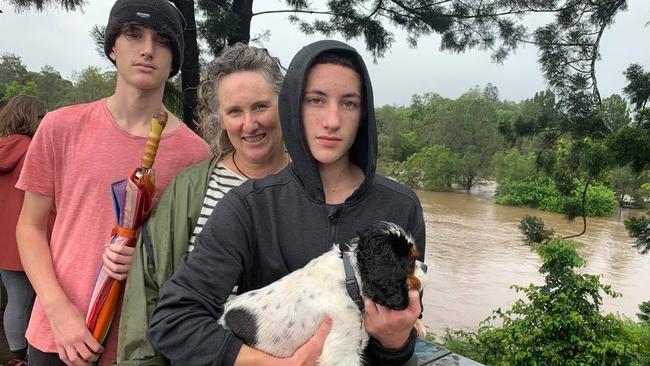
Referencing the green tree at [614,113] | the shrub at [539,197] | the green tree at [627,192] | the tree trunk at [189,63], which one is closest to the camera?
the tree trunk at [189,63]

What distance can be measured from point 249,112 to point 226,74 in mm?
164

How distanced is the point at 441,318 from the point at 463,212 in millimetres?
17564

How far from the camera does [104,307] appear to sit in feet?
5.28

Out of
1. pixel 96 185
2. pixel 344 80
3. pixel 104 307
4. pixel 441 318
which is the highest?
pixel 344 80

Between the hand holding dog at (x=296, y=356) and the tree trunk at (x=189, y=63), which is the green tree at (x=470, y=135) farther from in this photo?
the hand holding dog at (x=296, y=356)

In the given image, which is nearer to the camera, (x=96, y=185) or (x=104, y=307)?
(x=104, y=307)

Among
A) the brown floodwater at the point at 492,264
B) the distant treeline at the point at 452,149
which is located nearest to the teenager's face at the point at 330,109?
the brown floodwater at the point at 492,264

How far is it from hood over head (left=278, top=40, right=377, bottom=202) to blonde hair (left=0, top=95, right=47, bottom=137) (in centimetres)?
336

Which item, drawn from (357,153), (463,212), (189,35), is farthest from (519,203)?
(357,153)

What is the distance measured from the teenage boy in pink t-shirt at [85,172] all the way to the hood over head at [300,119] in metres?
0.58

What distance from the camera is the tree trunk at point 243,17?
506 cm

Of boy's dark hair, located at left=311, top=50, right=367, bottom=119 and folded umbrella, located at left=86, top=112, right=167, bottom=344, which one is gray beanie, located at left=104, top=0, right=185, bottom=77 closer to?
folded umbrella, located at left=86, top=112, right=167, bottom=344

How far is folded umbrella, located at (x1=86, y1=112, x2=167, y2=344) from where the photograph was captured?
1.55 metres

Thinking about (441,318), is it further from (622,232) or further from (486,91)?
(486,91)
